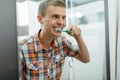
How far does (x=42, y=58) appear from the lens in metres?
1.27

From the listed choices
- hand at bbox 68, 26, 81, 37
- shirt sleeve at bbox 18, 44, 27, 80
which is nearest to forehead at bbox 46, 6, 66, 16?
hand at bbox 68, 26, 81, 37

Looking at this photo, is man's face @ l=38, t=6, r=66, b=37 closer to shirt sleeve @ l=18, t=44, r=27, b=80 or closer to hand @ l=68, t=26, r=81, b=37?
hand @ l=68, t=26, r=81, b=37

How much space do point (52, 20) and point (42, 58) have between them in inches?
10.2

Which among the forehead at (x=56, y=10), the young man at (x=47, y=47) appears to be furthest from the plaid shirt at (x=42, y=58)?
the forehead at (x=56, y=10)

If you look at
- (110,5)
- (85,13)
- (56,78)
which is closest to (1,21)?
(56,78)

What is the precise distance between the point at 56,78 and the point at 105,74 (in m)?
0.49

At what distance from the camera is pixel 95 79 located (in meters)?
→ 1.54

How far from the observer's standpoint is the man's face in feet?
4.20

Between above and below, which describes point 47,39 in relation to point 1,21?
below

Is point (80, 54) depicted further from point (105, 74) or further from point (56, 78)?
point (105, 74)

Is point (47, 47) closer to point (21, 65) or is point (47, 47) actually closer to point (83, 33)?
point (21, 65)

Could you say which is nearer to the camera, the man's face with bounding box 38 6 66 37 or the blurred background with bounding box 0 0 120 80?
the blurred background with bounding box 0 0 120 80

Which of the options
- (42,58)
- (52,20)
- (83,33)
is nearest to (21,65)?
(42,58)

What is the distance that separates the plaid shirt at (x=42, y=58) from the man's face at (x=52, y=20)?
8cm
